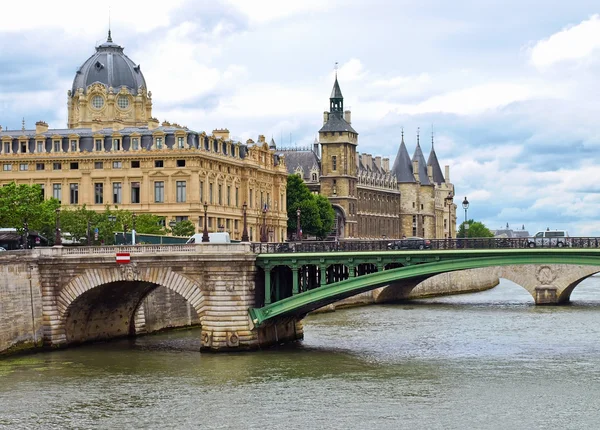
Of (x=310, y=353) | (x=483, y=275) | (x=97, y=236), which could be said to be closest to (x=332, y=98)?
(x=483, y=275)

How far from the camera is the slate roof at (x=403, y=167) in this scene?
194 metres

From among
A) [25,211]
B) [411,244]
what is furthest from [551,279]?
[411,244]

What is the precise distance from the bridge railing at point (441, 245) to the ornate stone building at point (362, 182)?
102m

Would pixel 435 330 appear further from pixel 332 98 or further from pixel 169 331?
pixel 332 98

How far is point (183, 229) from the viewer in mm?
98188

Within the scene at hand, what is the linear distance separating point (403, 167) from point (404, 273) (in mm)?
138253

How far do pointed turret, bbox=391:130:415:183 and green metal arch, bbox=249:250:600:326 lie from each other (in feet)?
441

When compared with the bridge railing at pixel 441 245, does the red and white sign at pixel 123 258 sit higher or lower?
lower

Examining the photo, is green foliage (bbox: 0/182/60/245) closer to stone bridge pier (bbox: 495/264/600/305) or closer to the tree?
the tree

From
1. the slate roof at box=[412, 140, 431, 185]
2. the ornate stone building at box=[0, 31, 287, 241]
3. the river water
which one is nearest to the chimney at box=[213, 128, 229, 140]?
the ornate stone building at box=[0, 31, 287, 241]

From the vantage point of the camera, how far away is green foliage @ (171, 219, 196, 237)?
98062mm

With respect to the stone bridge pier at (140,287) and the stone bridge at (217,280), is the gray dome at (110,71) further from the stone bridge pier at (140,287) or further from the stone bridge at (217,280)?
the stone bridge at (217,280)

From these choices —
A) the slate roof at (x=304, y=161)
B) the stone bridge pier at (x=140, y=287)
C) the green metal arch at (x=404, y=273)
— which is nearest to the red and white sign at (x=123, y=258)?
the stone bridge pier at (x=140, y=287)

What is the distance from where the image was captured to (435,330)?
233 feet
